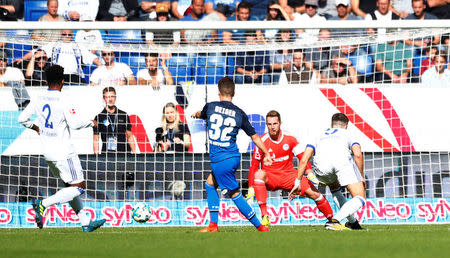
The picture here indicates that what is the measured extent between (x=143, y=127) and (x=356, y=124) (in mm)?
3762

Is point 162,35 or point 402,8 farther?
point 402,8

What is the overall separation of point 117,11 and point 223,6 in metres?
2.42

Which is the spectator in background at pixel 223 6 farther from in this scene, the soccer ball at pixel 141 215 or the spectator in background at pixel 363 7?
the soccer ball at pixel 141 215

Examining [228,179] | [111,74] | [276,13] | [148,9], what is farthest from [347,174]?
[148,9]

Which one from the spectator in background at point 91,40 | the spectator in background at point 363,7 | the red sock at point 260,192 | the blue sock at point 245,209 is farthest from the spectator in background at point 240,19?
the blue sock at point 245,209

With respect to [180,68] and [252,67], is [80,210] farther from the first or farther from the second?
[252,67]

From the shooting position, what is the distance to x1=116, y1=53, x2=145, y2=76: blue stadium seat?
15.1 metres

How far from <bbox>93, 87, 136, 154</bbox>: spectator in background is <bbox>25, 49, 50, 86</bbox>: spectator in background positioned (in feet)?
4.62

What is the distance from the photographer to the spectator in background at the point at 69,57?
14.4 m

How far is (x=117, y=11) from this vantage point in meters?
18.3

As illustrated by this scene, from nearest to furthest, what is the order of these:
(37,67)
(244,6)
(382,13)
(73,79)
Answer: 1. (37,67)
2. (73,79)
3. (244,6)
4. (382,13)

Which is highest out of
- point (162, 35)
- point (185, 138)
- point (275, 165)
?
point (162, 35)

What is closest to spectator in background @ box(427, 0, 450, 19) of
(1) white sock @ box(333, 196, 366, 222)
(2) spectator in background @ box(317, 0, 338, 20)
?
(2) spectator in background @ box(317, 0, 338, 20)

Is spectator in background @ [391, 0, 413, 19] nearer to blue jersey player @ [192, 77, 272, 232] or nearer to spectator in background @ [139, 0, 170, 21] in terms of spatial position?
spectator in background @ [139, 0, 170, 21]
